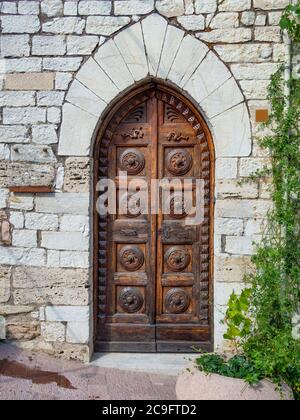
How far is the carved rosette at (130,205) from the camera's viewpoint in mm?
3766

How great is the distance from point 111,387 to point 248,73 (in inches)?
111

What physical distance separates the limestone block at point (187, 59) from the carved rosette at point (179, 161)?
0.59 m

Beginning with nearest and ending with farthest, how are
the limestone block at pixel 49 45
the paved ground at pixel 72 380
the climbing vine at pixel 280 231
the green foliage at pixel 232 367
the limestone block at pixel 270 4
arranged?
the green foliage at pixel 232 367 → the paved ground at pixel 72 380 → the climbing vine at pixel 280 231 → the limestone block at pixel 270 4 → the limestone block at pixel 49 45

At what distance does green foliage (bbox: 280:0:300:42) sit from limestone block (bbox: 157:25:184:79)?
0.85 m

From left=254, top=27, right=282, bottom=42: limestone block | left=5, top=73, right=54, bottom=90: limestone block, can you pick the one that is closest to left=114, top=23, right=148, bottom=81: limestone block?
left=5, top=73, right=54, bottom=90: limestone block

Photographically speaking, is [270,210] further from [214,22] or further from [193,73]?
[214,22]

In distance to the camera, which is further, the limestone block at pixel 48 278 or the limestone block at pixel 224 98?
the limestone block at pixel 48 278

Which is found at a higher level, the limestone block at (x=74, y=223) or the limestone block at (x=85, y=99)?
the limestone block at (x=85, y=99)

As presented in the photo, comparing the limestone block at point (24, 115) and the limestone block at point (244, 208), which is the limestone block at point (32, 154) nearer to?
the limestone block at point (24, 115)

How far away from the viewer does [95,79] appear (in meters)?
3.57

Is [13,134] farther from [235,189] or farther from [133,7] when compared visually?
[235,189]

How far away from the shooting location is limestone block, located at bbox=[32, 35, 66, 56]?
3.59 m

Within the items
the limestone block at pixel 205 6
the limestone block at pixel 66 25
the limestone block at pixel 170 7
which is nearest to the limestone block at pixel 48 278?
the limestone block at pixel 66 25

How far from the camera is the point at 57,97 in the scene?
3602 mm
